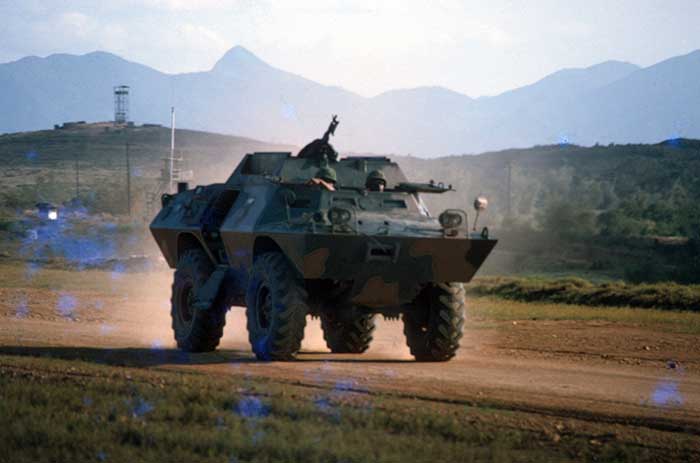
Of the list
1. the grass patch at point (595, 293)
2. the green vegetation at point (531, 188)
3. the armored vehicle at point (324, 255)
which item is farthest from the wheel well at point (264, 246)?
the green vegetation at point (531, 188)

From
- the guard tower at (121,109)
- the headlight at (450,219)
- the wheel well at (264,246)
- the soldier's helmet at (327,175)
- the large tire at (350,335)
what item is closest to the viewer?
the headlight at (450,219)

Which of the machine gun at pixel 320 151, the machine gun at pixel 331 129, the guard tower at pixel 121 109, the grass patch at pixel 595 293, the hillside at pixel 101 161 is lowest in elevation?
the grass patch at pixel 595 293

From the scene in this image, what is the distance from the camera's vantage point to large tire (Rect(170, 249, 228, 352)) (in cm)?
1927

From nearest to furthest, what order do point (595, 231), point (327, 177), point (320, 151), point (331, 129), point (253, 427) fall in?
point (253, 427), point (327, 177), point (320, 151), point (331, 129), point (595, 231)

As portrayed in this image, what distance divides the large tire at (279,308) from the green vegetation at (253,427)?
Answer: 2.53 metres

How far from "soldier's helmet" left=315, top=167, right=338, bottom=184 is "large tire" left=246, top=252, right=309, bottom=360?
4.72 feet

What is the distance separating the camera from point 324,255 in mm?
16484

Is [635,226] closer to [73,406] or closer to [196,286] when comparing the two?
[196,286]

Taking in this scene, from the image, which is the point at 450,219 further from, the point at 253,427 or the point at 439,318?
the point at 253,427

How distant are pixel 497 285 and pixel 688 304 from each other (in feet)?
28.8

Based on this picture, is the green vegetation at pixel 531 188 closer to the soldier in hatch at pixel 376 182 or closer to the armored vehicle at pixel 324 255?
the armored vehicle at pixel 324 255

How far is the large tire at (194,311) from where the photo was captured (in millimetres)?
19266

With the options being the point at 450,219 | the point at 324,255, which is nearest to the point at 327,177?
the point at 450,219

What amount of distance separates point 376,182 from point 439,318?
205 centimetres
